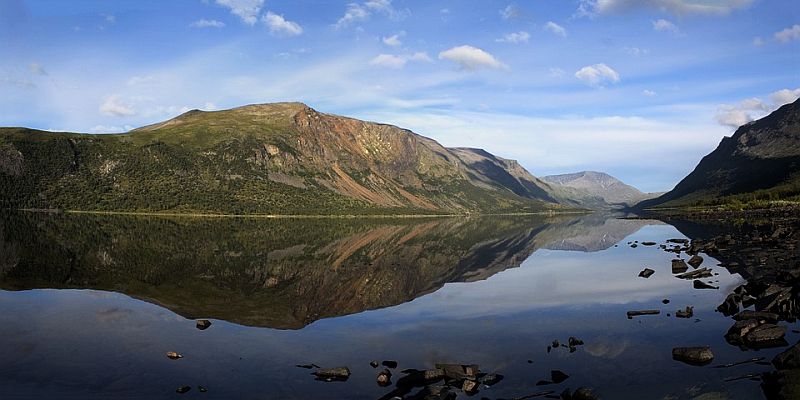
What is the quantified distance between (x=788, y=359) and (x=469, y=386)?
14608mm

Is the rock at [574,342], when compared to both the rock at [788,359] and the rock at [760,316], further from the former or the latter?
the rock at [760,316]

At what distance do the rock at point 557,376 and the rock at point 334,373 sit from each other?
9422 millimetres

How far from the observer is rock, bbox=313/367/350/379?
22578 mm

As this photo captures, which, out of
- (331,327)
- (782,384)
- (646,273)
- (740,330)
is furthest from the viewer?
(646,273)

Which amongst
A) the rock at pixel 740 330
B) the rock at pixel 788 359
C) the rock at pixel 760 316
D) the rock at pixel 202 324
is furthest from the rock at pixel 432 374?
the rock at pixel 760 316

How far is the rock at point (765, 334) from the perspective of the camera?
87.6 feet

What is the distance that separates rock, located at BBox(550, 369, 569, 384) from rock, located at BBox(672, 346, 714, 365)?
686 centimetres

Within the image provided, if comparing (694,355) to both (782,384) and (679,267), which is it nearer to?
(782,384)

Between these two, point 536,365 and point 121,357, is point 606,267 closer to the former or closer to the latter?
point 536,365

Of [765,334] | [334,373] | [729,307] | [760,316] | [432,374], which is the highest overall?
[760,316]

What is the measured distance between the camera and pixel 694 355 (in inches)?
963

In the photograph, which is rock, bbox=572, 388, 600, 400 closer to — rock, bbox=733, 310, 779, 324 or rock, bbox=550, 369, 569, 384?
rock, bbox=550, 369, 569, 384

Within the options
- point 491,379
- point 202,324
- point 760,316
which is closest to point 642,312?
point 760,316

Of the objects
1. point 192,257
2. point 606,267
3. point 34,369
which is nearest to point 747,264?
point 606,267
